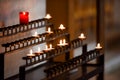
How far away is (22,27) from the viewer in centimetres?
281

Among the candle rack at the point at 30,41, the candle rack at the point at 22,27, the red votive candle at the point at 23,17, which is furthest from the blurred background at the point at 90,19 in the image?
the red votive candle at the point at 23,17

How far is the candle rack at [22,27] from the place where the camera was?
257 centimetres

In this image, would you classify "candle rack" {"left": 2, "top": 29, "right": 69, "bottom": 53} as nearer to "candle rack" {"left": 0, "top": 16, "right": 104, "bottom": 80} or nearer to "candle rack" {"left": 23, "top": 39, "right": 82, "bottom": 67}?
"candle rack" {"left": 0, "top": 16, "right": 104, "bottom": 80}

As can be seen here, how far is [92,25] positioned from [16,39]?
2.37 feet

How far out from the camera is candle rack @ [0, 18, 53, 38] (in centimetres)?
257

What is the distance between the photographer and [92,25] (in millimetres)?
3254

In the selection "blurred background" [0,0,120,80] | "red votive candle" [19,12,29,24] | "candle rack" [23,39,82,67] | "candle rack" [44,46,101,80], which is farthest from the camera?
"blurred background" [0,0,120,80]

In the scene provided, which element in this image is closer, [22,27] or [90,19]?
[22,27]

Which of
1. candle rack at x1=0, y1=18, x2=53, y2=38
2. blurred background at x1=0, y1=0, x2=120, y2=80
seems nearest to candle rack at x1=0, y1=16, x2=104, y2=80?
candle rack at x1=0, y1=18, x2=53, y2=38

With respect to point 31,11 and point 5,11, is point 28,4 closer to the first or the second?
point 31,11

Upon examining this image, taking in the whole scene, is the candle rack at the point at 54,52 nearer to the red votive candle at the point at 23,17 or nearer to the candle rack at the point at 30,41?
the candle rack at the point at 30,41

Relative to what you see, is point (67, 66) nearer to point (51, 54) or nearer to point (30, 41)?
point (51, 54)

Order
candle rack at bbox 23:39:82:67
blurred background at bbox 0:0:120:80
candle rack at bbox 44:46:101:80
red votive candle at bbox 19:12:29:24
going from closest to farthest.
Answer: candle rack at bbox 44:46:101:80
candle rack at bbox 23:39:82:67
red votive candle at bbox 19:12:29:24
blurred background at bbox 0:0:120:80

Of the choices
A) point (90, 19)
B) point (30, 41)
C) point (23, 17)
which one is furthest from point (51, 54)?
point (90, 19)
